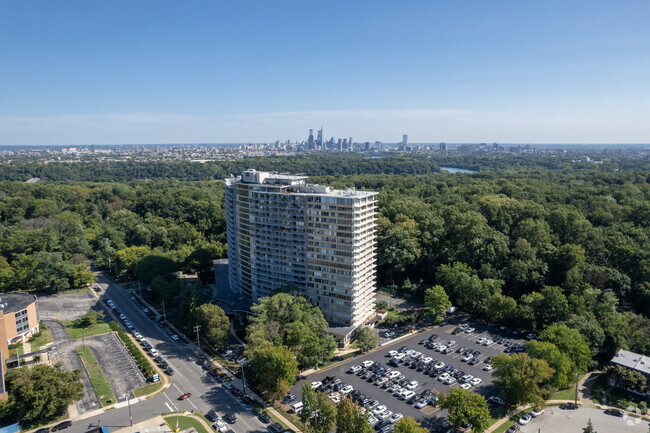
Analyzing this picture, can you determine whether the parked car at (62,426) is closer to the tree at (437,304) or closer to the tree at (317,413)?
the tree at (317,413)

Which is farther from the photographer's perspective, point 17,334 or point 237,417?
point 17,334

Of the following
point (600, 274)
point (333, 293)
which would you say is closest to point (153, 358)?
point (333, 293)

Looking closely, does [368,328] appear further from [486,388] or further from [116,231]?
[116,231]

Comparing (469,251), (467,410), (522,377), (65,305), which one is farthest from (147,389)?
(469,251)

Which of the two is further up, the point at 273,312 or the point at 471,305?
the point at 273,312

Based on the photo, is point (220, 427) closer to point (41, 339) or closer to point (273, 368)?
point (273, 368)

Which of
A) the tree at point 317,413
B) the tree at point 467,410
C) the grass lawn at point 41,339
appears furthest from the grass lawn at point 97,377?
the tree at point 467,410
